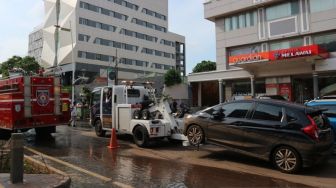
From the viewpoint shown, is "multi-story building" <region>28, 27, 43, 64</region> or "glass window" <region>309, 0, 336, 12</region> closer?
"glass window" <region>309, 0, 336, 12</region>

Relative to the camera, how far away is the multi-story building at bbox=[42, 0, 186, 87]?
66.1 meters

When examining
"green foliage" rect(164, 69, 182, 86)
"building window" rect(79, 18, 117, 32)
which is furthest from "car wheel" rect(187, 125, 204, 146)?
"building window" rect(79, 18, 117, 32)

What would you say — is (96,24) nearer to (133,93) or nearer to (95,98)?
(95,98)

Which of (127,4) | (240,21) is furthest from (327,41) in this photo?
(127,4)

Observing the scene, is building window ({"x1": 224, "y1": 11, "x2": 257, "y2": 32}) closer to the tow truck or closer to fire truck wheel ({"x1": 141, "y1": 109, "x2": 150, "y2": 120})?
the tow truck

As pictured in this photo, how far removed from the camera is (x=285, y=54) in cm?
2797

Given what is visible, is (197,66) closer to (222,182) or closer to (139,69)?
(139,69)

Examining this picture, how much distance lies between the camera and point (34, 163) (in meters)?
8.38

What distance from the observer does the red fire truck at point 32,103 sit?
1353cm

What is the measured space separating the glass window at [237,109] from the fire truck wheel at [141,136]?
3.40 metres

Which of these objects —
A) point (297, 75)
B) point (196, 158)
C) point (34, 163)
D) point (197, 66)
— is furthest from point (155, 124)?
point (197, 66)

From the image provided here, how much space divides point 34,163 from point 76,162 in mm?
1257

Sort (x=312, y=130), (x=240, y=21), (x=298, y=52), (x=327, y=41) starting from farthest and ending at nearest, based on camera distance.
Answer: (x=240, y=21) < (x=327, y=41) < (x=298, y=52) < (x=312, y=130)

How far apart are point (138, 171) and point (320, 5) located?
2668 centimetres
